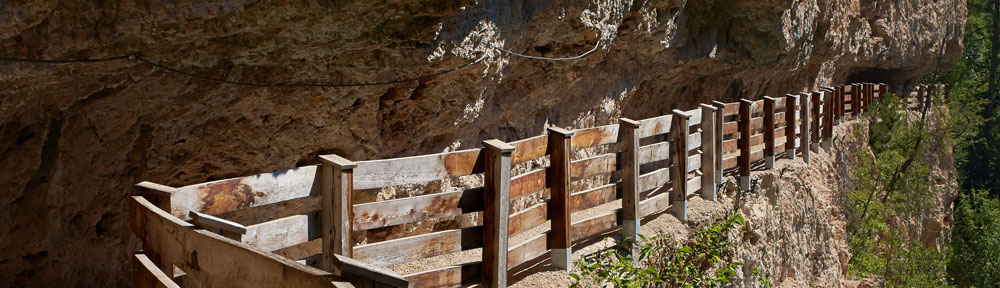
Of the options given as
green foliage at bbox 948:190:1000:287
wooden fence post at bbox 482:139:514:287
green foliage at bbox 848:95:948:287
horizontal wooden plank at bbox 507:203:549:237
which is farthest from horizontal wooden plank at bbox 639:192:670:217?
green foliage at bbox 948:190:1000:287

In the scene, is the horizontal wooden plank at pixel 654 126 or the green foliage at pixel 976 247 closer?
the horizontal wooden plank at pixel 654 126

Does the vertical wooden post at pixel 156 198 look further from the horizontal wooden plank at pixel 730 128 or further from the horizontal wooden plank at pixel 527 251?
the horizontal wooden plank at pixel 730 128

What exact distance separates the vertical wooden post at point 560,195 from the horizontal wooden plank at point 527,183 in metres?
0.08

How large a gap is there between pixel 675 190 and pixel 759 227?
2.01 meters

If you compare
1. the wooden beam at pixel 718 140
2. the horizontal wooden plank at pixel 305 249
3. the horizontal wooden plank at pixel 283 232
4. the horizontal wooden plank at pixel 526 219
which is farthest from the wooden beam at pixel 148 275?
the wooden beam at pixel 718 140

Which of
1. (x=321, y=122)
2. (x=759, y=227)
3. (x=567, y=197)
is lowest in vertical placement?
(x=759, y=227)

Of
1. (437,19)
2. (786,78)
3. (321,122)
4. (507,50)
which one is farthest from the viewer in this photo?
(786,78)

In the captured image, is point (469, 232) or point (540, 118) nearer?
point (469, 232)

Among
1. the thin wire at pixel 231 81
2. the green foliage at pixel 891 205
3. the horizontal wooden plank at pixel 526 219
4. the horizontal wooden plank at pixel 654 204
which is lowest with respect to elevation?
the green foliage at pixel 891 205

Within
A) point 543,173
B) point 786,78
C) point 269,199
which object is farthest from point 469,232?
point 786,78

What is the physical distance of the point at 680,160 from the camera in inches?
284

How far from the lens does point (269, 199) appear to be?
12.8 ft

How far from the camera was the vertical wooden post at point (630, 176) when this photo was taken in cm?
619

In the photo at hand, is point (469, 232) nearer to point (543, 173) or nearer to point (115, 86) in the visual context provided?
point (543, 173)
